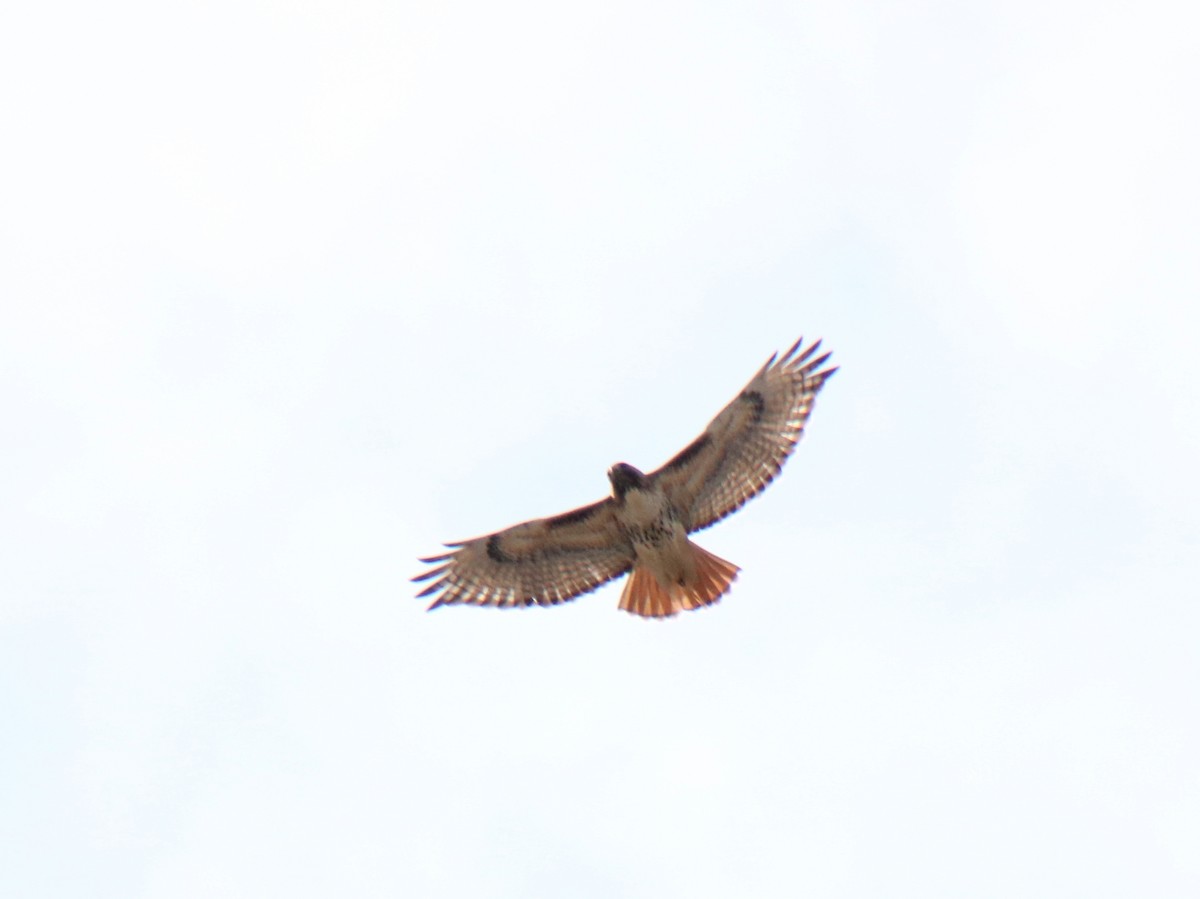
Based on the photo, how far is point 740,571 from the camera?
17.6 m

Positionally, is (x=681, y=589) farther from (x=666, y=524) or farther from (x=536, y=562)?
(x=536, y=562)

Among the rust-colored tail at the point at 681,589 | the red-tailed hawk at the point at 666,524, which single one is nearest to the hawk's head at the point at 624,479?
the red-tailed hawk at the point at 666,524

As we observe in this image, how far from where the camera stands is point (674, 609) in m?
17.8

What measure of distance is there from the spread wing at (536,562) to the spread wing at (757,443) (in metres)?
0.81

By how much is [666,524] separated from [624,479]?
0.63m

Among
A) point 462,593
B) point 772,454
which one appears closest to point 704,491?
point 772,454

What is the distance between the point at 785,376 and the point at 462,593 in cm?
383

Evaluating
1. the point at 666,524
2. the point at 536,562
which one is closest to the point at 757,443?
the point at 666,524

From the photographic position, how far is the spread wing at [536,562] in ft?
58.3

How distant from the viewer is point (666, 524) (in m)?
17.6

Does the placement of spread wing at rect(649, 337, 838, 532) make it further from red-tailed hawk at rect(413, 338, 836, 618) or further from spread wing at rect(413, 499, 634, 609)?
spread wing at rect(413, 499, 634, 609)

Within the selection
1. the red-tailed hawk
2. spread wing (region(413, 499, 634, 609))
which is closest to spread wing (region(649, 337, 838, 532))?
the red-tailed hawk

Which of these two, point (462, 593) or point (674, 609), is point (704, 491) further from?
point (462, 593)

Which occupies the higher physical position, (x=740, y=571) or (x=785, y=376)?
(x=785, y=376)
